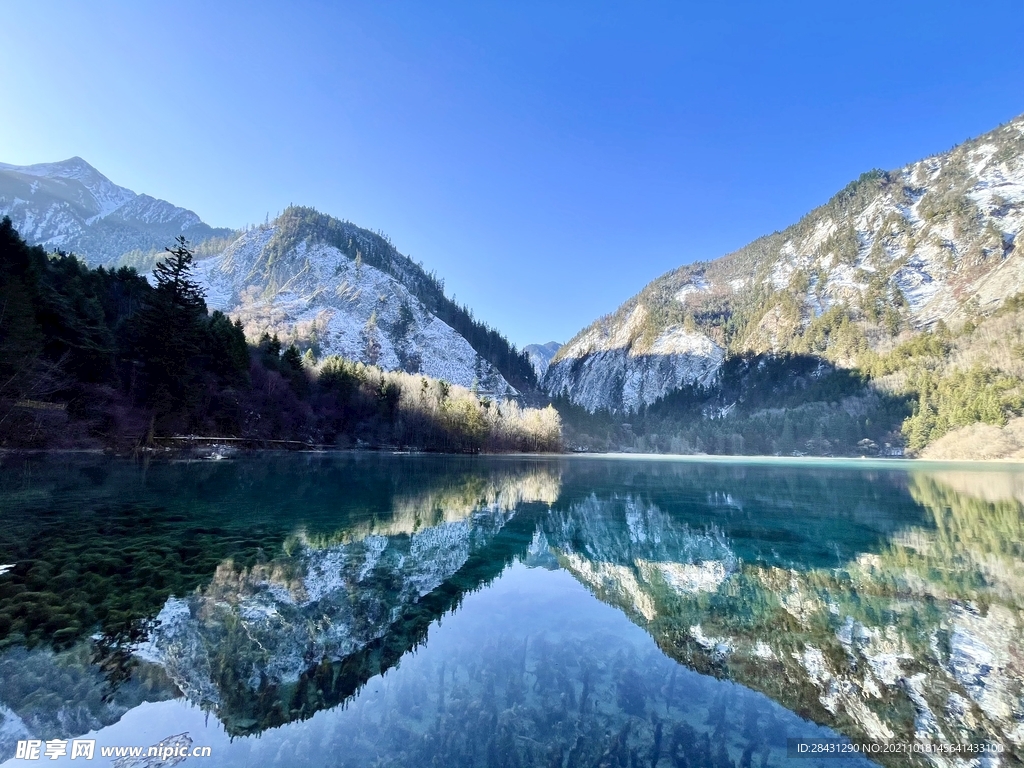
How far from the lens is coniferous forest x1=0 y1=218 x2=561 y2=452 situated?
30.0 m

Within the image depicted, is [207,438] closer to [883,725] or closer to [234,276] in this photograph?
[883,725]

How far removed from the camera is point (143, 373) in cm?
4156

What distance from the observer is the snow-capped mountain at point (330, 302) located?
463 feet

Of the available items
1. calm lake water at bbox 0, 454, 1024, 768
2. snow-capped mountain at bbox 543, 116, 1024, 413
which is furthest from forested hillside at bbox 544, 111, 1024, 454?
calm lake water at bbox 0, 454, 1024, 768

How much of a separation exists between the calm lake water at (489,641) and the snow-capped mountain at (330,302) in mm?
127284

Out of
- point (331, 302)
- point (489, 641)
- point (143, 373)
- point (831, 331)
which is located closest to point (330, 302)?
point (331, 302)

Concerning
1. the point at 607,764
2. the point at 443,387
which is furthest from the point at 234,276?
the point at 607,764

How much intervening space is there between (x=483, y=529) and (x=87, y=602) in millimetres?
12294

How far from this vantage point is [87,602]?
27.0 ft

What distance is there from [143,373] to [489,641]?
47.7 m

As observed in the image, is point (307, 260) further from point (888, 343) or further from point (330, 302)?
point (888, 343)
